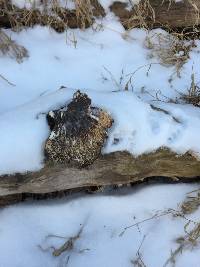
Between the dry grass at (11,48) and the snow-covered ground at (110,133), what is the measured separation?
4 centimetres

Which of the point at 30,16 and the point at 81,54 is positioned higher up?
the point at 30,16

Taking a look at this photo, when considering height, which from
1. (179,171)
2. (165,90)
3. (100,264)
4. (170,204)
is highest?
(165,90)

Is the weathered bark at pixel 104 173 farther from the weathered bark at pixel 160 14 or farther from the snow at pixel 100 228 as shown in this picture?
the weathered bark at pixel 160 14

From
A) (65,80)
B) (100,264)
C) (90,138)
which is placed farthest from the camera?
(65,80)

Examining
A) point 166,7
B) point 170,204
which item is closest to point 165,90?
point 166,7

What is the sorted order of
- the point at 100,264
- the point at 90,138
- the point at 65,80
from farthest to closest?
the point at 65,80 < the point at 100,264 < the point at 90,138

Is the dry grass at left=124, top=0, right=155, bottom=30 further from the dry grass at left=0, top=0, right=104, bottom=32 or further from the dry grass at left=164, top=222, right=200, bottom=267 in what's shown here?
the dry grass at left=164, top=222, right=200, bottom=267

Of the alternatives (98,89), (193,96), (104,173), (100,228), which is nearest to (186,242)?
(100,228)

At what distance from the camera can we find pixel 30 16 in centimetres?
281

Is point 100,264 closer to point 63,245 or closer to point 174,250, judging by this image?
point 63,245

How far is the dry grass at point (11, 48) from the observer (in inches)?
109

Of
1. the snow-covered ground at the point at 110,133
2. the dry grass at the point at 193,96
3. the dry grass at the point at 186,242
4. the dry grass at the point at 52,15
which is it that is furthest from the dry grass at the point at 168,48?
the dry grass at the point at 186,242

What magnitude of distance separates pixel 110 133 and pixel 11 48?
0.87 meters

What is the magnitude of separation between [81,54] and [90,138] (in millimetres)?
831
